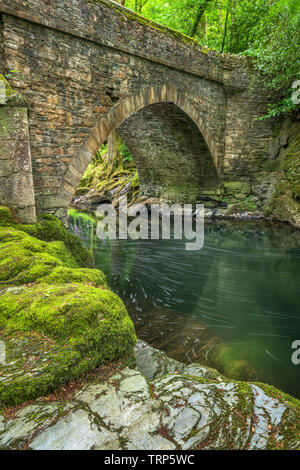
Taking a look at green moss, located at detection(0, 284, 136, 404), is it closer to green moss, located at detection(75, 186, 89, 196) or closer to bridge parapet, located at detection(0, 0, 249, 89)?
bridge parapet, located at detection(0, 0, 249, 89)

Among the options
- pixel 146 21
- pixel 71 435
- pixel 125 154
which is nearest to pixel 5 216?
pixel 71 435

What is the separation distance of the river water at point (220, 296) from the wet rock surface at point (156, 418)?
1.28 metres

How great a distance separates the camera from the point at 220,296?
500 centimetres

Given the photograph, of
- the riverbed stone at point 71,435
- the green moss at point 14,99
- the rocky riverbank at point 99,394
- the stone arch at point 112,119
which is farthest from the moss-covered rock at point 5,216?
the riverbed stone at point 71,435

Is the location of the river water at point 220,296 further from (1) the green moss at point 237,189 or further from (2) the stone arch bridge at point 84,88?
(1) the green moss at point 237,189

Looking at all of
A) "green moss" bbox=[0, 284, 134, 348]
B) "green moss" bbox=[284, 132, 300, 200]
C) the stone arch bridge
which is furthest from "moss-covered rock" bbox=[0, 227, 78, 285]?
"green moss" bbox=[284, 132, 300, 200]

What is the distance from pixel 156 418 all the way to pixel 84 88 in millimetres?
6157

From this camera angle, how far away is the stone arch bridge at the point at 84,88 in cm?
438

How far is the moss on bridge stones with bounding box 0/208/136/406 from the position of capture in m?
1.59

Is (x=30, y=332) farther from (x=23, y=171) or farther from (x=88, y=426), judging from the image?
(x=23, y=171)

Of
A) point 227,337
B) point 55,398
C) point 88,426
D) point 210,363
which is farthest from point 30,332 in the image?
point 227,337

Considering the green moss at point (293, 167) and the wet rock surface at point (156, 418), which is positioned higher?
the green moss at point (293, 167)

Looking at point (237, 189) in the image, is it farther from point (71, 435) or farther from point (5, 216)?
point (71, 435)

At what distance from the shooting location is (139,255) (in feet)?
25.0
